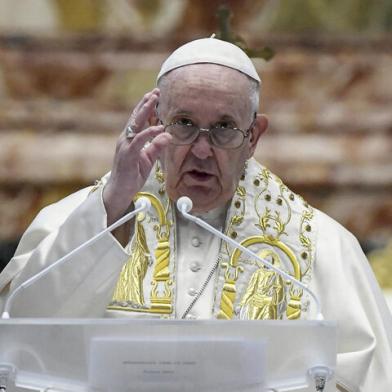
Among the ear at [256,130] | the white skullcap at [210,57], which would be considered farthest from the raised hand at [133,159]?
the ear at [256,130]

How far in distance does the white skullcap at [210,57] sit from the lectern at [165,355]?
143cm

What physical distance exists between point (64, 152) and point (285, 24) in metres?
1.57

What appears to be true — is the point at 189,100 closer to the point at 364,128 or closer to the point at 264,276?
the point at 264,276

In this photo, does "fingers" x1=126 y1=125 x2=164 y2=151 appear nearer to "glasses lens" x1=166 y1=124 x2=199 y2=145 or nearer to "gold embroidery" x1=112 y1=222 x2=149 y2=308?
"glasses lens" x1=166 y1=124 x2=199 y2=145

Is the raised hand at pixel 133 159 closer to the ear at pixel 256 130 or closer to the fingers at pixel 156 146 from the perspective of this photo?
the fingers at pixel 156 146

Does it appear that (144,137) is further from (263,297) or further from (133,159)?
(263,297)

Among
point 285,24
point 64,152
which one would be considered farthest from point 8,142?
point 285,24

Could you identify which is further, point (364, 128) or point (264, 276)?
point (364, 128)

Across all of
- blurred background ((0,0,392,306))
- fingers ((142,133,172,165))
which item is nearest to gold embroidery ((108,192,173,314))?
fingers ((142,133,172,165))

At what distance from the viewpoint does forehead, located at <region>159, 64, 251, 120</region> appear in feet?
15.4

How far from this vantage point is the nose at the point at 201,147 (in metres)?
4.59

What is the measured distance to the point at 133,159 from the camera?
4.34 meters

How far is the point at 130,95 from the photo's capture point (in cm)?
848

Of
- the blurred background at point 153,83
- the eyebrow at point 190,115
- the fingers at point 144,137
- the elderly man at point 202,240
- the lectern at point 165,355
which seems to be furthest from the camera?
the blurred background at point 153,83
